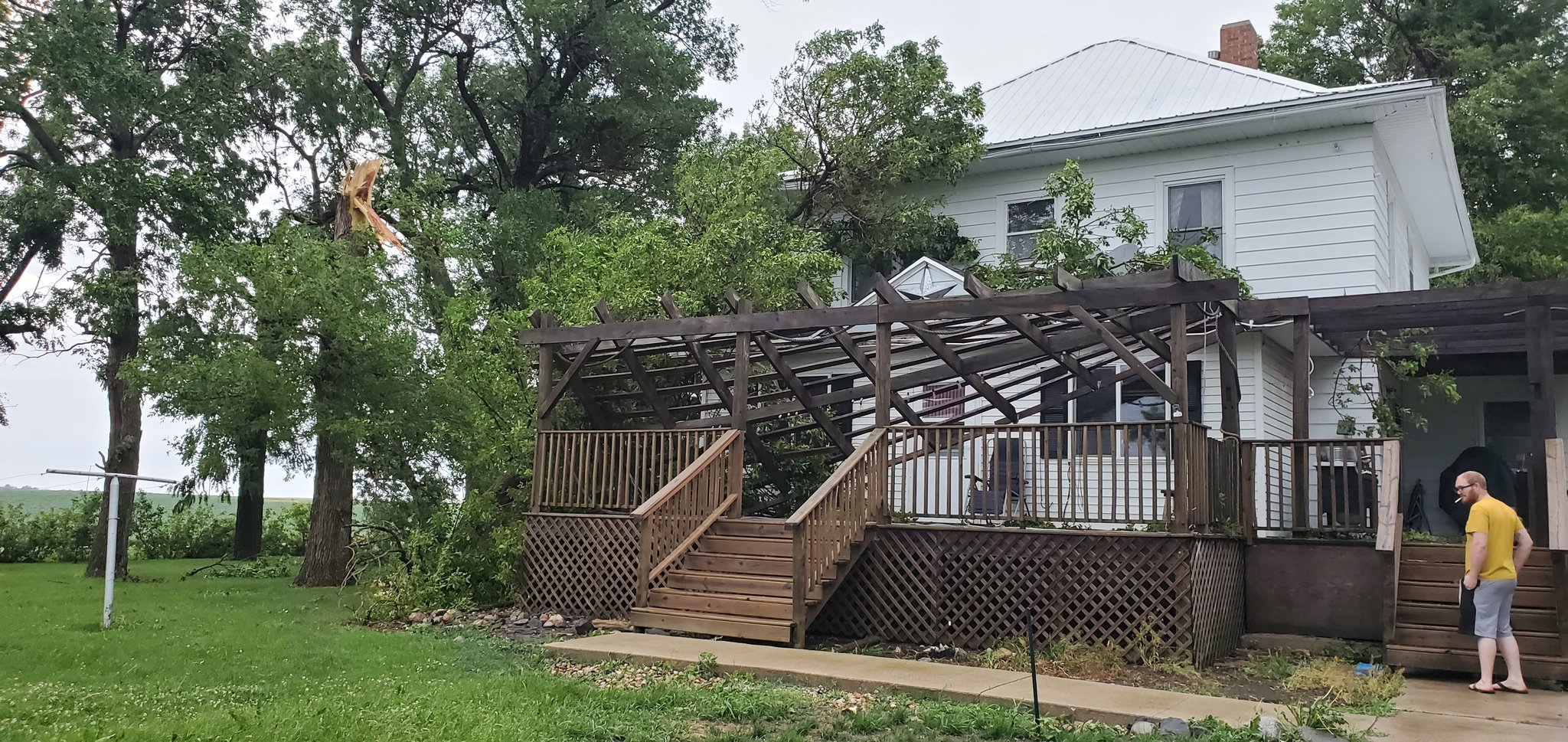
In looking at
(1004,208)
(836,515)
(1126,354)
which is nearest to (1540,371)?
(1126,354)

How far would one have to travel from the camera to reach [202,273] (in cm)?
1321

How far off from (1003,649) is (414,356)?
8.75 meters

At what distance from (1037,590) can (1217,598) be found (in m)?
1.51

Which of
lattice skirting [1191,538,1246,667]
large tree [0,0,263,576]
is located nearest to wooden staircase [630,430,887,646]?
lattice skirting [1191,538,1246,667]

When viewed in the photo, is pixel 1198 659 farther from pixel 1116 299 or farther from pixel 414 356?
pixel 414 356

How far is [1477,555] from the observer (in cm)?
750

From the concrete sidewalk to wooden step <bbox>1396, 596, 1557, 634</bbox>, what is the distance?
2.55 ft

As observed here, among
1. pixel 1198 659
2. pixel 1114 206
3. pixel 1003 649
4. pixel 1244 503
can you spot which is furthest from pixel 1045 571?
pixel 1114 206

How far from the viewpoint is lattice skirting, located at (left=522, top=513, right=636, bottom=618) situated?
36.8 ft

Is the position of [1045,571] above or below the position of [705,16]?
below

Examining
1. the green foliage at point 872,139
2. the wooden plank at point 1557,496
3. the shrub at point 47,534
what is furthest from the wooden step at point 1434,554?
the shrub at point 47,534

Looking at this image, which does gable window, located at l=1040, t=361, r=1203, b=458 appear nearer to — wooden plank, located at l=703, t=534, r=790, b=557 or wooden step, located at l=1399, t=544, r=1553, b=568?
wooden step, located at l=1399, t=544, r=1553, b=568

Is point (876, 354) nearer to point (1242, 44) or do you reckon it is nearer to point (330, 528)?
point (330, 528)

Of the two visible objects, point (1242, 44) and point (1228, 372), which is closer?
point (1228, 372)
